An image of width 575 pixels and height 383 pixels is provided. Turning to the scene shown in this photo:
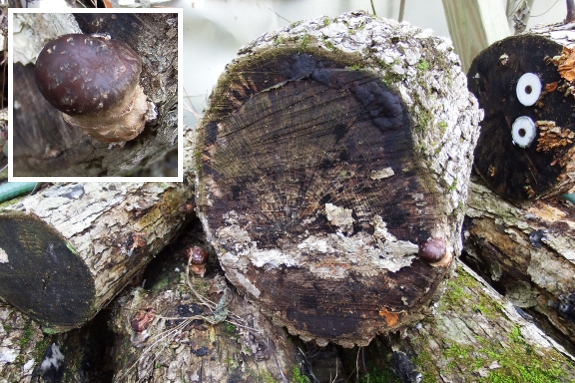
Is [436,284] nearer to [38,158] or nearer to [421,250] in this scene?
[421,250]

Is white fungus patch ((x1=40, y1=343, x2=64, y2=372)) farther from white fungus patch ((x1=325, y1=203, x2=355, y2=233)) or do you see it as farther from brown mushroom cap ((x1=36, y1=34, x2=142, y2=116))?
white fungus patch ((x1=325, y1=203, x2=355, y2=233))

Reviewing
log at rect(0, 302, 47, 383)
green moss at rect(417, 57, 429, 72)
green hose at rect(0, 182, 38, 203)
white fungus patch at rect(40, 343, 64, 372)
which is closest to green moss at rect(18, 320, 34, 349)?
log at rect(0, 302, 47, 383)

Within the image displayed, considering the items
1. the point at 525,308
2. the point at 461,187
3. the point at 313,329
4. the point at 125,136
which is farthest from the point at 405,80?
the point at 525,308

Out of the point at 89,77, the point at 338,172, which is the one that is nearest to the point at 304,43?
the point at 338,172

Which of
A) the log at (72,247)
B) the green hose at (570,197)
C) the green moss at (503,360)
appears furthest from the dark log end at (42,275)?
the green hose at (570,197)

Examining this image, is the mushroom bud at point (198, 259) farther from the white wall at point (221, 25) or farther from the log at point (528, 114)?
the white wall at point (221, 25)

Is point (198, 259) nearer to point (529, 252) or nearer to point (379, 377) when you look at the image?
point (379, 377)
